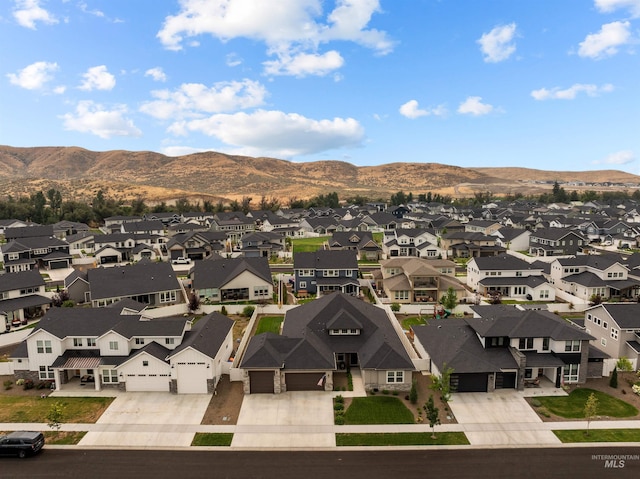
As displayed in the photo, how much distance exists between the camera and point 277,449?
1101 inches

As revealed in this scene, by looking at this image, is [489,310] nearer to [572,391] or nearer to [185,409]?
[572,391]

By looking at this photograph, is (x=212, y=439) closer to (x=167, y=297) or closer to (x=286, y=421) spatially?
(x=286, y=421)

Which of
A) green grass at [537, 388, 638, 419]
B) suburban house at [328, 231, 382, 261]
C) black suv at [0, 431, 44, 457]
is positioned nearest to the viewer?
black suv at [0, 431, 44, 457]

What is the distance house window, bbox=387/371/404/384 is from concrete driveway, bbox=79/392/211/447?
1570 centimetres

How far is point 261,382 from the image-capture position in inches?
1400

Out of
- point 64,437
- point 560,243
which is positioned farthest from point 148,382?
point 560,243

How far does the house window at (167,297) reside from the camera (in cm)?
6037

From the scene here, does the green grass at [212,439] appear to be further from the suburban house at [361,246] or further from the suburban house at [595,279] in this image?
the suburban house at [361,246]

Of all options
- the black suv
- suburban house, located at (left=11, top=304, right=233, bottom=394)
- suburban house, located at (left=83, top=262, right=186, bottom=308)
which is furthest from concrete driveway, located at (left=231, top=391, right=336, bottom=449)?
suburban house, located at (left=83, top=262, right=186, bottom=308)

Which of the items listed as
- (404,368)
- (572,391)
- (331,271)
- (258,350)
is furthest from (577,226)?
(258,350)

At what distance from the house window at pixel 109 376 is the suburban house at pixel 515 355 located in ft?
95.4

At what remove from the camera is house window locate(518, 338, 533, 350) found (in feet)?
123

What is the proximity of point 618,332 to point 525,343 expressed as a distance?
447 inches

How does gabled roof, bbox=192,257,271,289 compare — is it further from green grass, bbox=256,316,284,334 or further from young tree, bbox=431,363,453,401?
young tree, bbox=431,363,453,401
